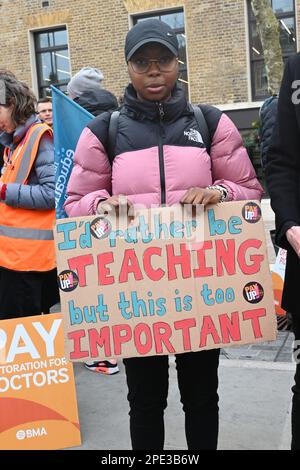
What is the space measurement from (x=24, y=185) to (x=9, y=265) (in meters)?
0.42

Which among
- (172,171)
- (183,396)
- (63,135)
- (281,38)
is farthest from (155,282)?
(281,38)

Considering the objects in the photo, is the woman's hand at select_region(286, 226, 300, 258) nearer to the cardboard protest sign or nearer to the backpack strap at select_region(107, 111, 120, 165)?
the backpack strap at select_region(107, 111, 120, 165)

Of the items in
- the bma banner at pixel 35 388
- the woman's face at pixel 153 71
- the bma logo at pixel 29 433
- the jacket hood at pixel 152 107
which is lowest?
the bma logo at pixel 29 433

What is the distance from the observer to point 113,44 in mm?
13258

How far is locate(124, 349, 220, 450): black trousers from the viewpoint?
78.9 inches

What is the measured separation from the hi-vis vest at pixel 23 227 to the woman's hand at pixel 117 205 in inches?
41.0

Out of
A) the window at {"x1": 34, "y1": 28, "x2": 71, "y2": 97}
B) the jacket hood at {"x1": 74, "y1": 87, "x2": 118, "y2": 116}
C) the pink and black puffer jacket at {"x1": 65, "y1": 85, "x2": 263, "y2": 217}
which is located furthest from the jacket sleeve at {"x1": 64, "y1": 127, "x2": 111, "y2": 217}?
the window at {"x1": 34, "y1": 28, "x2": 71, "y2": 97}

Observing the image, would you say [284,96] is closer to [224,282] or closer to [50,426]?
[224,282]

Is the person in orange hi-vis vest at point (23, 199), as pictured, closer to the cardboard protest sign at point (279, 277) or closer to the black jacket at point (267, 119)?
the black jacket at point (267, 119)

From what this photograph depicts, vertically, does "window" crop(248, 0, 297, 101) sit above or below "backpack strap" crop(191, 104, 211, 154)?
above

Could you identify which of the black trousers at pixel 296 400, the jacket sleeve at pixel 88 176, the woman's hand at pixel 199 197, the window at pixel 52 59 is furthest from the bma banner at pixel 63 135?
the window at pixel 52 59

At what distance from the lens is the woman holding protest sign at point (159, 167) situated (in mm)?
1916

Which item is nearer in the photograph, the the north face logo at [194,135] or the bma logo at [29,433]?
the the north face logo at [194,135]
